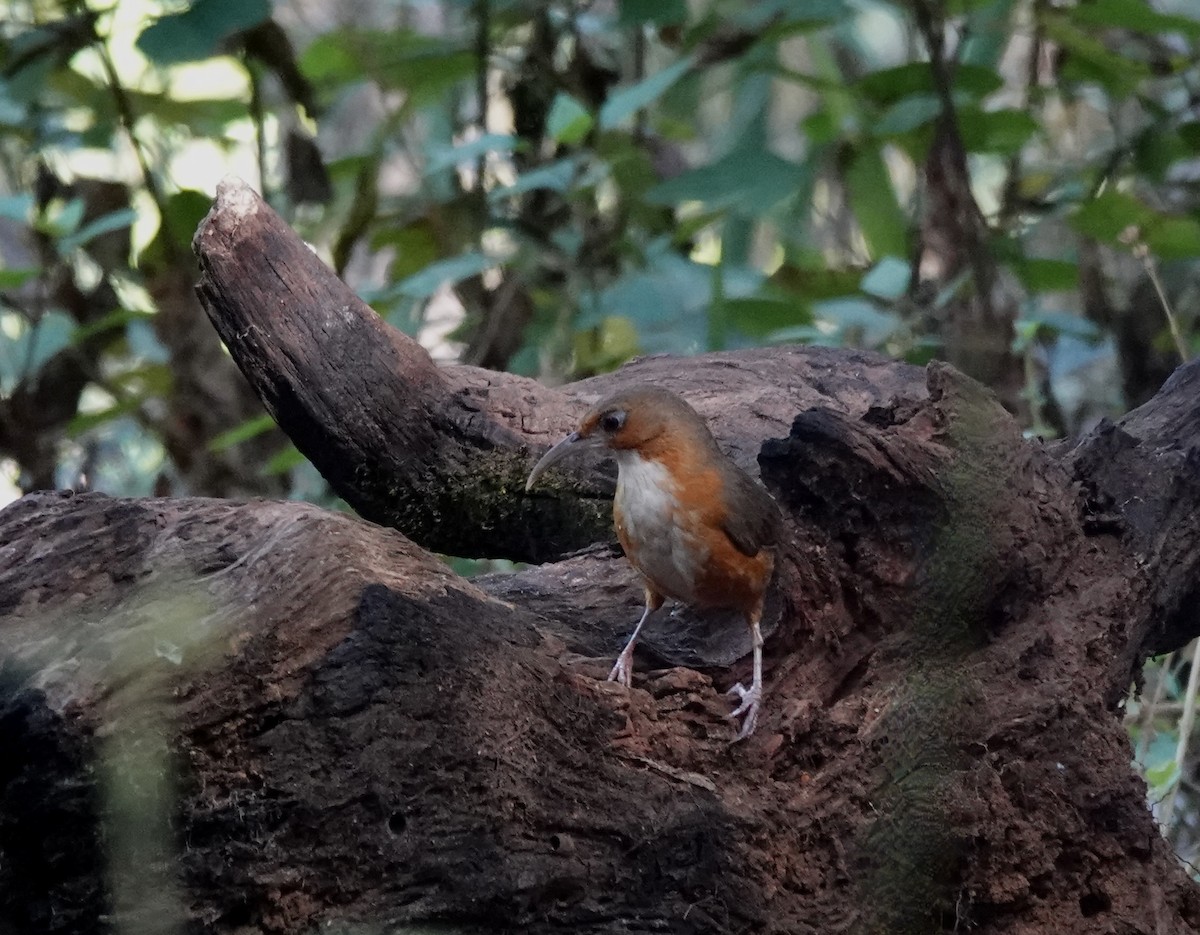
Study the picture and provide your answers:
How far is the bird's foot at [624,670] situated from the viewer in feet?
6.27

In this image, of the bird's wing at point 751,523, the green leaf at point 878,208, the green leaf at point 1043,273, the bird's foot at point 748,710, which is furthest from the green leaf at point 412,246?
the bird's foot at point 748,710

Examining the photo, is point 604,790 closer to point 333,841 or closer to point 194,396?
point 333,841

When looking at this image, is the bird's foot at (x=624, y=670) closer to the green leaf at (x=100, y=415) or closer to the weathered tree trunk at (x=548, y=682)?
the weathered tree trunk at (x=548, y=682)

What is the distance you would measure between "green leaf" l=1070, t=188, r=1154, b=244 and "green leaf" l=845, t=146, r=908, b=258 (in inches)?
29.3

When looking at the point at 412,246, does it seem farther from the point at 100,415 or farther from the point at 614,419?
the point at 614,419

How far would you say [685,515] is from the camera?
2.21 metres

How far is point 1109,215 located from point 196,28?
2655mm

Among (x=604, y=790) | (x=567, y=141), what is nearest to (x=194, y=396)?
(x=567, y=141)

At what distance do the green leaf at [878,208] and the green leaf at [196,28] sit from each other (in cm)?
213

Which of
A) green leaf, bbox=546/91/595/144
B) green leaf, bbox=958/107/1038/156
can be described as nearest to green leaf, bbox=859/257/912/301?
green leaf, bbox=958/107/1038/156

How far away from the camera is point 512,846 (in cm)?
165

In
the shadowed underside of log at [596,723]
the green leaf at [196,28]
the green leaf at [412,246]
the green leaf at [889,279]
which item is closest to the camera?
the shadowed underside of log at [596,723]

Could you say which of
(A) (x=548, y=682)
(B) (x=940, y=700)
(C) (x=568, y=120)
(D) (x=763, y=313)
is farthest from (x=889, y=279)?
(A) (x=548, y=682)

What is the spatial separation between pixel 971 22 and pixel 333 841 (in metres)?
3.37
